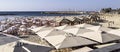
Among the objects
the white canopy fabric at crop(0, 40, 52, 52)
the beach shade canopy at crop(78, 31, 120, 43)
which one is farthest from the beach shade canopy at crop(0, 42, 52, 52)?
the beach shade canopy at crop(78, 31, 120, 43)

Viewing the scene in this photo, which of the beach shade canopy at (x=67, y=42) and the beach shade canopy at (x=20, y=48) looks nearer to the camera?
the beach shade canopy at (x=20, y=48)

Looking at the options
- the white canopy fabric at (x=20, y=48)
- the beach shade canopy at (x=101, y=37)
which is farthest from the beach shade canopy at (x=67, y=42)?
the white canopy fabric at (x=20, y=48)

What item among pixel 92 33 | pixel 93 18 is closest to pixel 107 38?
pixel 92 33

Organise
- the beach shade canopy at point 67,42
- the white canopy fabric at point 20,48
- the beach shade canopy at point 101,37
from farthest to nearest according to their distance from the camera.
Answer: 1. the beach shade canopy at point 101,37
2. the beach shade canopy at point 67,42
3. the white canopy fabric at point 20,48

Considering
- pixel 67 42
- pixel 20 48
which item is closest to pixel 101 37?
pixel 67 42

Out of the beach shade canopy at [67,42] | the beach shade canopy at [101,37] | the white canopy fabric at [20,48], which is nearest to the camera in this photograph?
the white canopy fabric at [20,48]

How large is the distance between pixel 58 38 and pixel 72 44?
1125mm

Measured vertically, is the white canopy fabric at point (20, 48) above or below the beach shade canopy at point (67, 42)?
above

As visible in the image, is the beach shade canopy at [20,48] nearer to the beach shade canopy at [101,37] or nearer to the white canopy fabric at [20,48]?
the white canopy fabric at [20,48]

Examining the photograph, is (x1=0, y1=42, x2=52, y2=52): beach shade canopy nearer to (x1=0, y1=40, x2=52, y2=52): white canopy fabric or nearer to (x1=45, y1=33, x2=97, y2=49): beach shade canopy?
(x1=0, y1=40, x2=52, y2=52): white canopy fabric

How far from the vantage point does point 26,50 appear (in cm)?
622

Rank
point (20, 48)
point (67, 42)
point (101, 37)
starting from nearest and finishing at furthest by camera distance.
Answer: point (20, 48) < point (67, 42) < point (101, 37)

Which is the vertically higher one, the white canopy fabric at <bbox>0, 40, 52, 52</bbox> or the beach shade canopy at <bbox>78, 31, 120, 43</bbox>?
the white canopy fabric at <bbox>0, 40, 52, 52</bbox>

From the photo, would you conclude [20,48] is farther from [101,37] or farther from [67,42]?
[101,37]
